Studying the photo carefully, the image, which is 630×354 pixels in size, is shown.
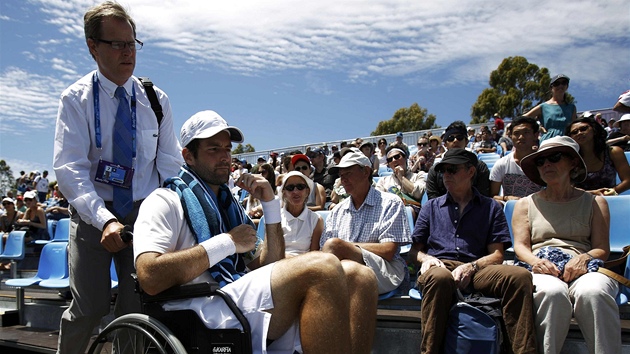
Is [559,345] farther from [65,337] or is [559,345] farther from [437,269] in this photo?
[65,337]

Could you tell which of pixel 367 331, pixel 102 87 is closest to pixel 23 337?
pixel 102 87

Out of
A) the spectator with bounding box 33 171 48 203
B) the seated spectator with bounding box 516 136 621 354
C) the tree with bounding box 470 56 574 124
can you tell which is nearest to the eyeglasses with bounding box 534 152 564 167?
the seated spectator with bounding box 516 136 621 354

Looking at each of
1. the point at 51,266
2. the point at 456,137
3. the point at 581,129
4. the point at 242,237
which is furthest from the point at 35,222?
the point at 581,129

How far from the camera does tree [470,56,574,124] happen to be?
38281 millimetres

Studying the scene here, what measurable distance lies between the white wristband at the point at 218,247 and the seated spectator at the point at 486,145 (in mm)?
9876

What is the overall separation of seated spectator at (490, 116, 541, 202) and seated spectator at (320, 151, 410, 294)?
147cm

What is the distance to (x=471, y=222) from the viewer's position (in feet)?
11.6

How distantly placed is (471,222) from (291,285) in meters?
1.86

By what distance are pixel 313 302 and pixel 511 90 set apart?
132ft

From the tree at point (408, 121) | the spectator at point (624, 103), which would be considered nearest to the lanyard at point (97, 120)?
the spectator at point (624, 103)

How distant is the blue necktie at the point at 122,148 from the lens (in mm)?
2713

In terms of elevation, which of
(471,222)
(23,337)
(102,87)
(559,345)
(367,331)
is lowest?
(23,337)

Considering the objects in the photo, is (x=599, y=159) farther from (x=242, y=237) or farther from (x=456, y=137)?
(x=242, y=237)

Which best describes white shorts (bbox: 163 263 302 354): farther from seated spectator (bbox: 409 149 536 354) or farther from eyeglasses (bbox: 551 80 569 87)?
eyeglasses (bbox: 551 80 569 87)
